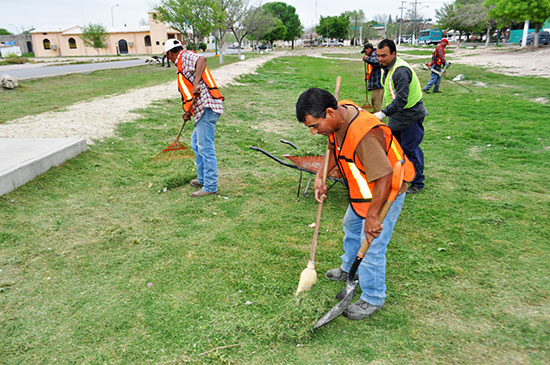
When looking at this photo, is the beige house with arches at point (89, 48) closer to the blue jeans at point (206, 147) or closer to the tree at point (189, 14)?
the tree at point (189, 14)

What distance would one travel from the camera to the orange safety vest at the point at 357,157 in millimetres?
2326

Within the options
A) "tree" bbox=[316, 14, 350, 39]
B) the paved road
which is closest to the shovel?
the paved road

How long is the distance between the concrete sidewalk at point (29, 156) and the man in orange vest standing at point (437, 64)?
1200 cm

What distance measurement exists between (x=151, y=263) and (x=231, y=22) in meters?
36.5

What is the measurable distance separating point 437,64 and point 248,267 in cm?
1319

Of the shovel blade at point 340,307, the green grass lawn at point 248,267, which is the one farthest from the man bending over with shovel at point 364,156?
the green grass lawn at point 248,267

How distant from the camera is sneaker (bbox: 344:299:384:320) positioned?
9.51 ft

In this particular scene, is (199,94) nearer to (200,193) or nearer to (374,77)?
(200,193)

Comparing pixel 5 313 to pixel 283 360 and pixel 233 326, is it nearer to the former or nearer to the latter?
pixel 233 326

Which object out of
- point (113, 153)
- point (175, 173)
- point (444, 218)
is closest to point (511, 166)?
point (444, 218)

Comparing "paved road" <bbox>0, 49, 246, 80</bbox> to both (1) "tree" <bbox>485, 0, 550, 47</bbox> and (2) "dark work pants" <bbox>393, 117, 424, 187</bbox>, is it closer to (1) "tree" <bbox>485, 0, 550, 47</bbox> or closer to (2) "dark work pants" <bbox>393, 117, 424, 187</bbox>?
(2) "dark work pants" <bbox>393, 117, 424, 187</bbox>

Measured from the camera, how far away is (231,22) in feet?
119

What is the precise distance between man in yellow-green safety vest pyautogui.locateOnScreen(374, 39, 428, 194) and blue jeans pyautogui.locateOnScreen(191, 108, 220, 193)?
2.11 metres

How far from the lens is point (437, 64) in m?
14.0
